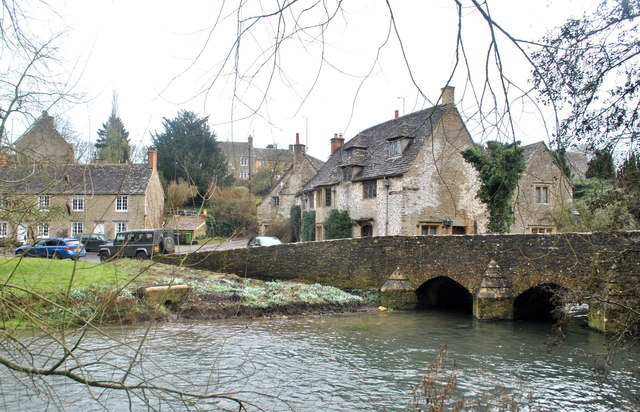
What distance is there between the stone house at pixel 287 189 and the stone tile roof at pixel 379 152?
6.87m

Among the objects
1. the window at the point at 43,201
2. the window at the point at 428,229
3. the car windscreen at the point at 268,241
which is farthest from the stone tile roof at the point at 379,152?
the window at the point at 43,201

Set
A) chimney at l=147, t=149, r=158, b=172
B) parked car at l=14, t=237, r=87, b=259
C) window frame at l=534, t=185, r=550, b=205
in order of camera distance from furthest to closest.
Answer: chimney at l=147, t=149, r=158, b=172
window frame at l=534, t=185, r=550, b=205
parked car at l=14, t=237, r=87, b=259

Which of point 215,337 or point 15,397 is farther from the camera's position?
point 215,337

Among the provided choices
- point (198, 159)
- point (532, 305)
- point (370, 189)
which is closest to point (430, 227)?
point (370, 189)

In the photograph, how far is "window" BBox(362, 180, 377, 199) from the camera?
30703 millimetres

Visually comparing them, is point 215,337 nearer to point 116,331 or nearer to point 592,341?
point 116,331

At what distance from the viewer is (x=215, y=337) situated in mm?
14219

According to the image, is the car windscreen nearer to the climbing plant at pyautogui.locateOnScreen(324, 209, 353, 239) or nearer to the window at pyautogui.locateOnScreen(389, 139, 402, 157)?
the climbing plant at pyautogui.locateOnScreen(324, 209, 353, 239)

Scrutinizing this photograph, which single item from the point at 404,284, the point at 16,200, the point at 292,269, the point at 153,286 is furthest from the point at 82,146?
the point at 292,269

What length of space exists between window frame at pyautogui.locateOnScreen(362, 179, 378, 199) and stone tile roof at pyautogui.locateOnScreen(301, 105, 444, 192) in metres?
0.36

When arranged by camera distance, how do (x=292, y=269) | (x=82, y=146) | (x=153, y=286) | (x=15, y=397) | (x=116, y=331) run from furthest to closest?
(x=292, y=269)
(x=153, y=286)
(x=116, y=331)
(x=15, y=397)
(x=82, y=146)

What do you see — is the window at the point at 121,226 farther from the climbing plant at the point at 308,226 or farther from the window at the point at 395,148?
the window at the point at 395,148

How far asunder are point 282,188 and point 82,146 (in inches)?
1607

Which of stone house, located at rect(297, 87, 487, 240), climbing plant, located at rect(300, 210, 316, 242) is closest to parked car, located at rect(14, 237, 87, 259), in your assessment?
stone house, located at rect(297, 87, 487, 240)
